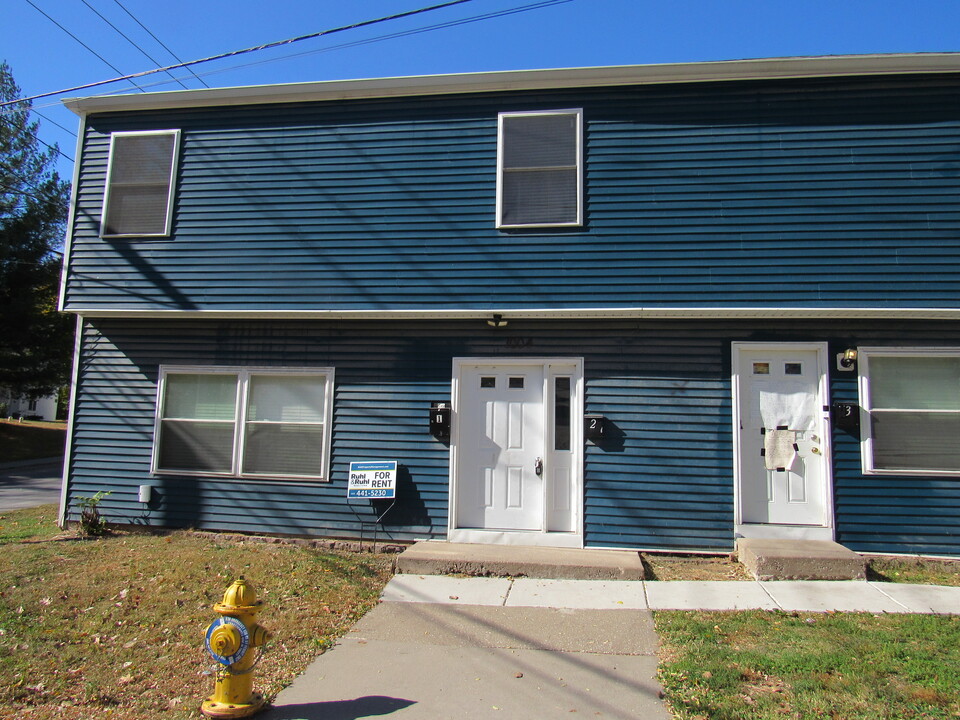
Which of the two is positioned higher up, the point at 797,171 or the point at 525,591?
the point at 797,171

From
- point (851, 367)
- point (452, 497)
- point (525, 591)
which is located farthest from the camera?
point (452, 497)

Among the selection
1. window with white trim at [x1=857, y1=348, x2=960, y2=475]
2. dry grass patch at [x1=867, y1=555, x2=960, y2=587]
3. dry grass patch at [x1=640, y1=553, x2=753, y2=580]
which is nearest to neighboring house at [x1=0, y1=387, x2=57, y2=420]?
dry grass patch at [x1=640, y1=553, x2=753, y2=580]

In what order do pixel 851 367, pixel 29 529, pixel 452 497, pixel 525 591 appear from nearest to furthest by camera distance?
pixel 525 591, pixel 851 367, pixel 452 497, pixel 29 529

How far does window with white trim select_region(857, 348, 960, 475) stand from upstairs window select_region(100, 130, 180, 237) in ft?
28.9

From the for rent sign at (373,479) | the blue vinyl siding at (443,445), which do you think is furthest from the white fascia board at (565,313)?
the for rent sign at (373,479)

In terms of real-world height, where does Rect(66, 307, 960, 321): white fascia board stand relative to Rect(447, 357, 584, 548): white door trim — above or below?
above

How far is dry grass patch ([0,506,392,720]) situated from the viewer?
14.2ft

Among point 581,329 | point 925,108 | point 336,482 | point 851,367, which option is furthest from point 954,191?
point 336,482

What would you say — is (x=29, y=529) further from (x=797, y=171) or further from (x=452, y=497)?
(x=797, y=171)

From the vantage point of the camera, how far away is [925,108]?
7664 millimetres

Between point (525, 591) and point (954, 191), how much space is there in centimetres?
646

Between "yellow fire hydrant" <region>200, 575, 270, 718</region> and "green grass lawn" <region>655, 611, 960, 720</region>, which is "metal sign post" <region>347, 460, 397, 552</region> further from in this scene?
"yellow fire hydrant" <region>200, 575, 270, 718</region>

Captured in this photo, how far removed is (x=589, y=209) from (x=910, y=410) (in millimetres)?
4210

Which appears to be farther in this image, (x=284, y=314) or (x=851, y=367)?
(x=284, y=314)
